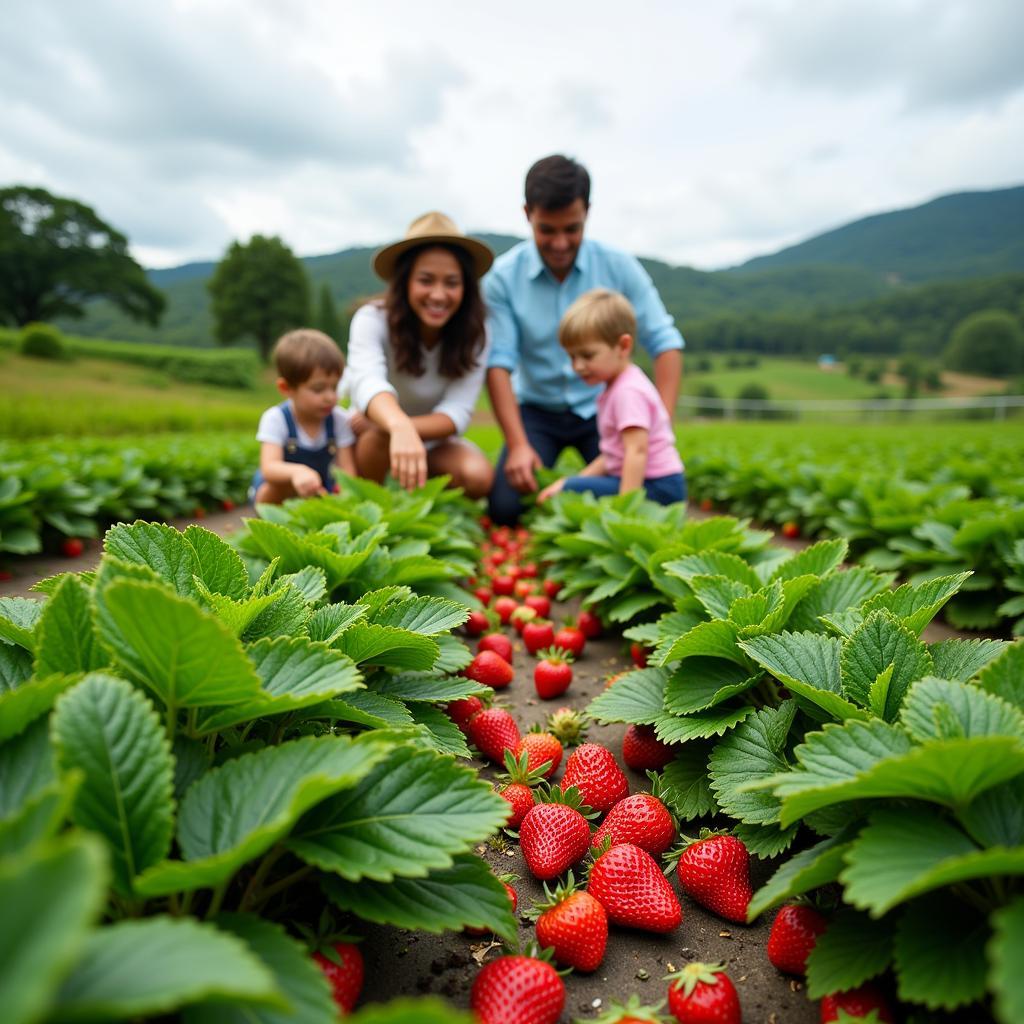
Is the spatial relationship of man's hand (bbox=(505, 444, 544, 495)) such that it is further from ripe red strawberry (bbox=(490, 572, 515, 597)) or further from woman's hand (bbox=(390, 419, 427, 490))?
ripe red strawberry (bbox=(490, 572, 515, 597))

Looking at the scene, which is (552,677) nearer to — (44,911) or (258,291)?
(44,911)

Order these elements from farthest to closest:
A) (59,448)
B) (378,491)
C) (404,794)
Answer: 1. (59,448)
2. (378,491)
3. (404,794)

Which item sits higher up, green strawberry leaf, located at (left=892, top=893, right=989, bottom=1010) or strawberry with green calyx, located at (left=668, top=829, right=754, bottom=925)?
green strawberry leaf, located at (left=892, top=893, right=989, bottom=1010)

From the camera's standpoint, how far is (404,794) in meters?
1.04

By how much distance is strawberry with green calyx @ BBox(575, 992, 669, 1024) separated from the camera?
1007 mm

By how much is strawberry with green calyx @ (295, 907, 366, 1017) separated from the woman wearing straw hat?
3.02m

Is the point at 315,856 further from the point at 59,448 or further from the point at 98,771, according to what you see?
the point at 59,448

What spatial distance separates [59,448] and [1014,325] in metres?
72.7

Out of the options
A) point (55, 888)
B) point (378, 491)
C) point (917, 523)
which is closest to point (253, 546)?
point (378, 491)

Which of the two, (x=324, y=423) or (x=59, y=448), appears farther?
(x=59, y=448)

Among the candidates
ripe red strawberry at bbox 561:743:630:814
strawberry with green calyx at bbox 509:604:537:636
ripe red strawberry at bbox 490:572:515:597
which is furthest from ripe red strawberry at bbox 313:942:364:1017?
ripe red strawberry at bbox 490:572:515:597

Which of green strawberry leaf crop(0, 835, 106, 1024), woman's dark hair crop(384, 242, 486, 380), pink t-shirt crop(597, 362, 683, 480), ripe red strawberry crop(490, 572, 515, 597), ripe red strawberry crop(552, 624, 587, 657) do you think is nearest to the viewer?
green strawberry leaf crop(0, 835, 106, 1024)

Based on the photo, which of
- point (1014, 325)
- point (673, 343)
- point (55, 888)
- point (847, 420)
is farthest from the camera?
point (1014, 325)

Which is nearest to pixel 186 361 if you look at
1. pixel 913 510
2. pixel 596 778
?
pixel 913 510
